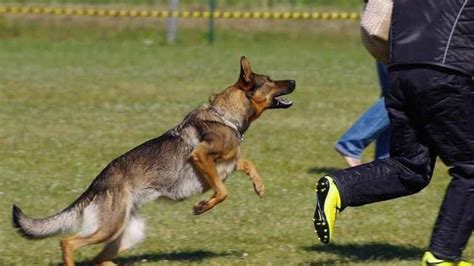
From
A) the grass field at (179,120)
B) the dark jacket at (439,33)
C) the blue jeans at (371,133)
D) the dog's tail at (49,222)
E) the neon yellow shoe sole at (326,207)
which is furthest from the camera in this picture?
the blue jeans at (371,133)

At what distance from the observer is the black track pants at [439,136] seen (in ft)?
16.9

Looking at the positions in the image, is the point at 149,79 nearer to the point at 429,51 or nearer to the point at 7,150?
the point at 7,150

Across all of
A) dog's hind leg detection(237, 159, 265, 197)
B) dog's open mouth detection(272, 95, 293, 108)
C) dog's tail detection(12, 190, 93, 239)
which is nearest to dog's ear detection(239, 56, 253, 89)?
dog's open mouth detection(272, 95, 293, 108)

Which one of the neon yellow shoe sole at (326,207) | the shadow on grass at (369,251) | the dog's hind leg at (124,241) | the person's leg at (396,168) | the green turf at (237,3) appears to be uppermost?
the person's leg at (396,168)

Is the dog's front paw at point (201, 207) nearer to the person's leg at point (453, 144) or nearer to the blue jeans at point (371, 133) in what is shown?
the person's leg at point (453, 144)

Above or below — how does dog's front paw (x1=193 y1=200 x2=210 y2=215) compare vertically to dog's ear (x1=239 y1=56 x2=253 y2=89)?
below

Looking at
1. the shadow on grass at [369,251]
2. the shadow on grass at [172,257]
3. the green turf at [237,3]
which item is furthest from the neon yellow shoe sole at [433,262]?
the green turf at [237,3]

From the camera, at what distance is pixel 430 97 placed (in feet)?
17.0

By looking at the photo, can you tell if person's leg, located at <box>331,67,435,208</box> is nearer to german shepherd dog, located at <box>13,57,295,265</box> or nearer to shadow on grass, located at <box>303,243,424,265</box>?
shadow on grass, located at <box>303,243,424,265</box>

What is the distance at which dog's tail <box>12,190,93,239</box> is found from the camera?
576 centimetres

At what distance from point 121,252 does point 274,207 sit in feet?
5.97

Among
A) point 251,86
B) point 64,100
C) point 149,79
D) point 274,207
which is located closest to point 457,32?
point 251,86

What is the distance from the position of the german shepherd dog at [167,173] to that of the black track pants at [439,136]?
91 centimetres

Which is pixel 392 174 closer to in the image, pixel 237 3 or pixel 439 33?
pixel 439 33
